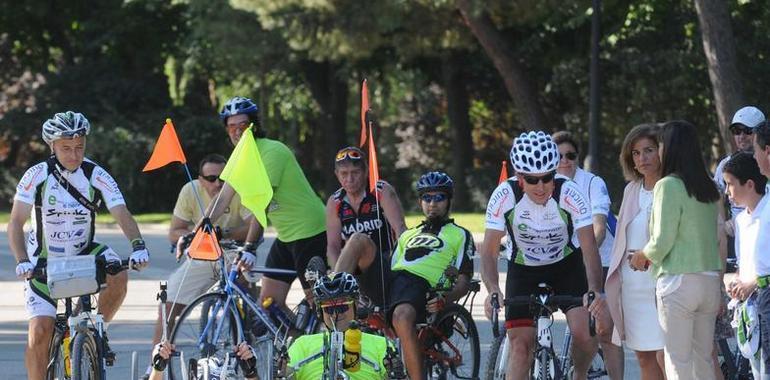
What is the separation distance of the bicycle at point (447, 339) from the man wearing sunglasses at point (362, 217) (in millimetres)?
202

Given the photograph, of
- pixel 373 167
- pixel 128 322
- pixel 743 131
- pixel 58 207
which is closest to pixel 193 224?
pixel 373 167

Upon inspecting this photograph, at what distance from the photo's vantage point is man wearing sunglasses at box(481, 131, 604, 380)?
7.75 metres

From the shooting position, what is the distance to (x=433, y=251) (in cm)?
906

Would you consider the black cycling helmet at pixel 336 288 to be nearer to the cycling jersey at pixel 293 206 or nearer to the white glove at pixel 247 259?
the white glove at pixel 247 259

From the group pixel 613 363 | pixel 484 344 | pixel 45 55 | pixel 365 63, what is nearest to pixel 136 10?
pixel 45 55

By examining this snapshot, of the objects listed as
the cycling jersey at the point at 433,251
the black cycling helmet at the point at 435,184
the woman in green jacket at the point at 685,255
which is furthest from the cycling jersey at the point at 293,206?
the woman in green jacket at the point at 685,255

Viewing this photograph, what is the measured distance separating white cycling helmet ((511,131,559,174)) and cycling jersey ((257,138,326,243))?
92.6 inches

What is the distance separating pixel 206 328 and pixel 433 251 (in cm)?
143

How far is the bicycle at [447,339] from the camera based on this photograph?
909 cm

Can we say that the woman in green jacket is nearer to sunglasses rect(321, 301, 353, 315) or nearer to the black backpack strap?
sunglasses rect(321, 301, 353, 315)

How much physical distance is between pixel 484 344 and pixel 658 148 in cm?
467

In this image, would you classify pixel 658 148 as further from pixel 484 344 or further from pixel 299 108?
pixel 299 108

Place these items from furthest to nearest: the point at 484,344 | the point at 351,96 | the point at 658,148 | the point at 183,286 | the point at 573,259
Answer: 1. the point at 351,96
2. the point at 484,344
3. the point at 183,286
4. the point at 573,259
5. the point at 658,148

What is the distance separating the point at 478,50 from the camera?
34.1 metres
